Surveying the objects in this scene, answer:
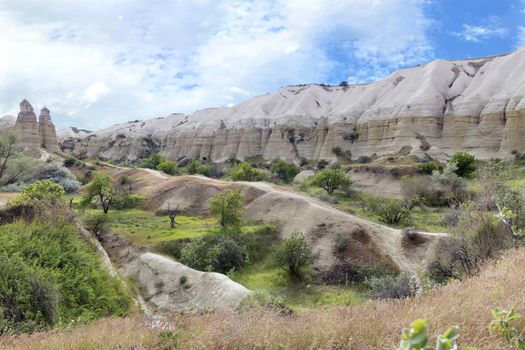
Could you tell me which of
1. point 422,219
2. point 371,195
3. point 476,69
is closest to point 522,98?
point 476,69

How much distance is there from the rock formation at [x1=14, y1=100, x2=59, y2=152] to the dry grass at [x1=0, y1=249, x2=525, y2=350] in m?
66.3

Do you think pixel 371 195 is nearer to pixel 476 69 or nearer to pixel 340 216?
pixel 340 216

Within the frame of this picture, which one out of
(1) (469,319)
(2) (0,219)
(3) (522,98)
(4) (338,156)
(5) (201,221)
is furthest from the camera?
(4) (338,156)

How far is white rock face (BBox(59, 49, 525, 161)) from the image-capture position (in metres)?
61.3

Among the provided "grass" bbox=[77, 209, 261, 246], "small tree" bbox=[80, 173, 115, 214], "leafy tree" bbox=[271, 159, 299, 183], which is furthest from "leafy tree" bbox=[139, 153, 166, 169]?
"grass" bbox=[77, 209, 261, 246]

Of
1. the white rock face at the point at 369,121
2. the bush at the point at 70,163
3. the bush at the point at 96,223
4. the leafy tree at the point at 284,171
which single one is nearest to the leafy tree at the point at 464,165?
the white rock face at the point at 369,121

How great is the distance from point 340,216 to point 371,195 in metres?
17.9

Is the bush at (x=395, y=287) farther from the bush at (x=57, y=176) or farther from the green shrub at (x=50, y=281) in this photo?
the bush at (x=57, y=176)

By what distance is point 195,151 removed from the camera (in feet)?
306

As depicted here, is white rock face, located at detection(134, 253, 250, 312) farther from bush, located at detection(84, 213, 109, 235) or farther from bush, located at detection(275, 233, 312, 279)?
bush, located at detection(84, 213, 109, 235)

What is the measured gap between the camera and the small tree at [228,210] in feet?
98.0

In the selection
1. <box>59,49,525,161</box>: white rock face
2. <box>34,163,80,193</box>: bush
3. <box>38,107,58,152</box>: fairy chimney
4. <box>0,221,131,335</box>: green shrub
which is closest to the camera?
<box>0,221,131,335</box>: green shrub

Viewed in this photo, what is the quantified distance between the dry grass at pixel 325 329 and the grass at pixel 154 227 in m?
21.5

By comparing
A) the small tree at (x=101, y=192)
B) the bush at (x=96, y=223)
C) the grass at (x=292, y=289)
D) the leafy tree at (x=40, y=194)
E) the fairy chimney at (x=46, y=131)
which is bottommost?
the grass at (x=292, y=289)
